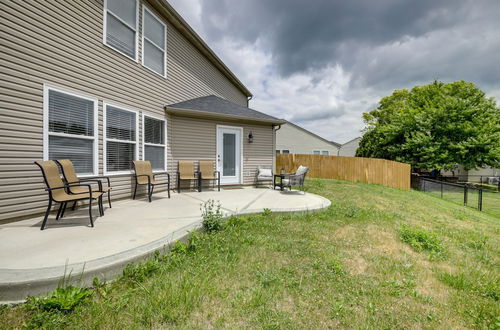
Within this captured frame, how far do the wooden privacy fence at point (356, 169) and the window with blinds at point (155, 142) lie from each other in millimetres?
7794

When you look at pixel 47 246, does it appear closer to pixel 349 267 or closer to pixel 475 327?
pixel 349 267

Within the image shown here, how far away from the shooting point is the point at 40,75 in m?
3.62

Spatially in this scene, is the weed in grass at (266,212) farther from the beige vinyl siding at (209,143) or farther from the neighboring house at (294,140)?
the neighboring house at (294,140)

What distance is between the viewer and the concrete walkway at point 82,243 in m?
1.82

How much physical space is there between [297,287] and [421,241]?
2.89 meters

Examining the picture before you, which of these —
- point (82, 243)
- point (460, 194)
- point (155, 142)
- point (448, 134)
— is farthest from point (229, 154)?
point (448, 134)

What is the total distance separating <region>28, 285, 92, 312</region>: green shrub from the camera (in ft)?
5.49

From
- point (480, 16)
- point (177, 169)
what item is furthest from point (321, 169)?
point (177, 169)

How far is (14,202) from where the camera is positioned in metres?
3.34

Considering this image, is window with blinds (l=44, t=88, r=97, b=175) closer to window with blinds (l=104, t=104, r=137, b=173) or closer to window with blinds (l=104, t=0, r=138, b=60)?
window with blinds (l=104, t=104, r=137, b=173)

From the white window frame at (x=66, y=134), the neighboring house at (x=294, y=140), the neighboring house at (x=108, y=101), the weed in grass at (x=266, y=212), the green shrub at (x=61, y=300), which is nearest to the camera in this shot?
the green shrub at (x=61, y=300)

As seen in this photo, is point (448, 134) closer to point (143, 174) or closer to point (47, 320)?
point (143, 174)

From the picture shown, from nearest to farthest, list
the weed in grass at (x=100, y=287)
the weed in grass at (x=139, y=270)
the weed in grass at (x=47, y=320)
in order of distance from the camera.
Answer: the weed in grass at (x=47, y=320) < the weed in grass at (x=100, y=287) < the weed in grass at (x=139, y=270)

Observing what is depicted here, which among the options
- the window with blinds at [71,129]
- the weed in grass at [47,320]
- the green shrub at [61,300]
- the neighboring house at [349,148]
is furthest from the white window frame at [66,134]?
the neighboring house at [349,148]
